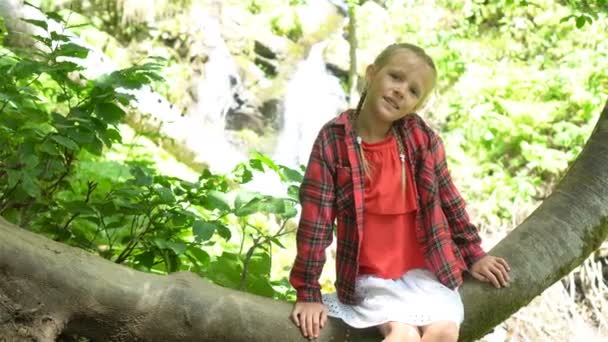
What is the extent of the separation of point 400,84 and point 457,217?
0.49 meters

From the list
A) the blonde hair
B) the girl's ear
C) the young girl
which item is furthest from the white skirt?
the girl's ear

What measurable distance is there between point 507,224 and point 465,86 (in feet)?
6.89

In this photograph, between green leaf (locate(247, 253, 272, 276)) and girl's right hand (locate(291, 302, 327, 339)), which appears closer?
girl's right hand (locate(291, 302, 327, 339))

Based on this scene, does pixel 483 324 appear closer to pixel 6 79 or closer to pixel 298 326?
pixel 298 326

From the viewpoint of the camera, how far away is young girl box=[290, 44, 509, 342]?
2.02m

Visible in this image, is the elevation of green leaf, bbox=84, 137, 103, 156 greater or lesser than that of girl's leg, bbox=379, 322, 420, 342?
greater

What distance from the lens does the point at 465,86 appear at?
332 inches

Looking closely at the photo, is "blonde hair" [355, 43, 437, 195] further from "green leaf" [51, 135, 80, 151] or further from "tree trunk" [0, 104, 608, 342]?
"green leaf" [51, 135, 80, 151]

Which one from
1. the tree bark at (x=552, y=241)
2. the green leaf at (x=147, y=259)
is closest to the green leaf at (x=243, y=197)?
the green leaf at (x=147, y=259)

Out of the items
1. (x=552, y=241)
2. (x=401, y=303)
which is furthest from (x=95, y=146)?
(x=552, y=241)

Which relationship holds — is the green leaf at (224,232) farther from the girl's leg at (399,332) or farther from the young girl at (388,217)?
the girl's leg at (399,332)

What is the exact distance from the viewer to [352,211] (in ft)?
6.88

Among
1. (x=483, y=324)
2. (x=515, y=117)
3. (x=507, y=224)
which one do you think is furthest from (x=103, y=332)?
(x=515, y=117)

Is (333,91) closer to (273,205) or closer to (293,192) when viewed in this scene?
(293,192)
